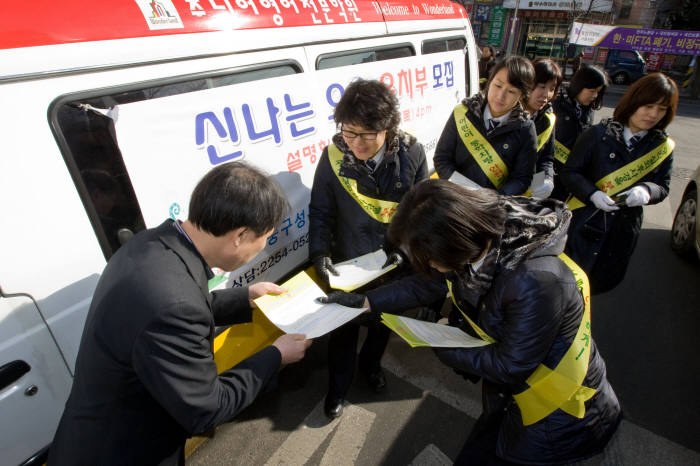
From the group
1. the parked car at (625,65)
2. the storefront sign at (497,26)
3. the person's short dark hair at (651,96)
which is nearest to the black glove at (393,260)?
the person's short dark hair at (651,96)

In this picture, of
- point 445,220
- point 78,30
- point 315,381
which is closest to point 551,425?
point 445,220

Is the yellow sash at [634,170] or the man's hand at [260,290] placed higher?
the yellow sash at [634,170]

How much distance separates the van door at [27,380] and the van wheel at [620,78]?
22.8 meters

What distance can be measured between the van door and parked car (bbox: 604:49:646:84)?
2217 centimetres

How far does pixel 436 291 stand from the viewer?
5.90ft

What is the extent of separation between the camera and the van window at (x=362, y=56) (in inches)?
84.2

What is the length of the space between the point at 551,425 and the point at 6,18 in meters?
2.11

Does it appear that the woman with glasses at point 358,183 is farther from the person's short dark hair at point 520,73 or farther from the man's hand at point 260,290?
the person's short dark hair at point 520,73

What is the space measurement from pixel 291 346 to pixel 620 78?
22.3 meters

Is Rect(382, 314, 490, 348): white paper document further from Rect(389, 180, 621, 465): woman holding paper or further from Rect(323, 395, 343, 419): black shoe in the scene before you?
Rect(323, 395, 343, 419): black shoe

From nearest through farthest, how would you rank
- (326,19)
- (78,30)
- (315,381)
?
1. (78,30)
2. (326,19)
3. (315,381)

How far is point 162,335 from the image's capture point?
945mm

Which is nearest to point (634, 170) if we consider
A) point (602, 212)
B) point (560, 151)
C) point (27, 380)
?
point (602, 212)

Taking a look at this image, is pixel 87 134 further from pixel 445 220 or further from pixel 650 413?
pixel 650 413
